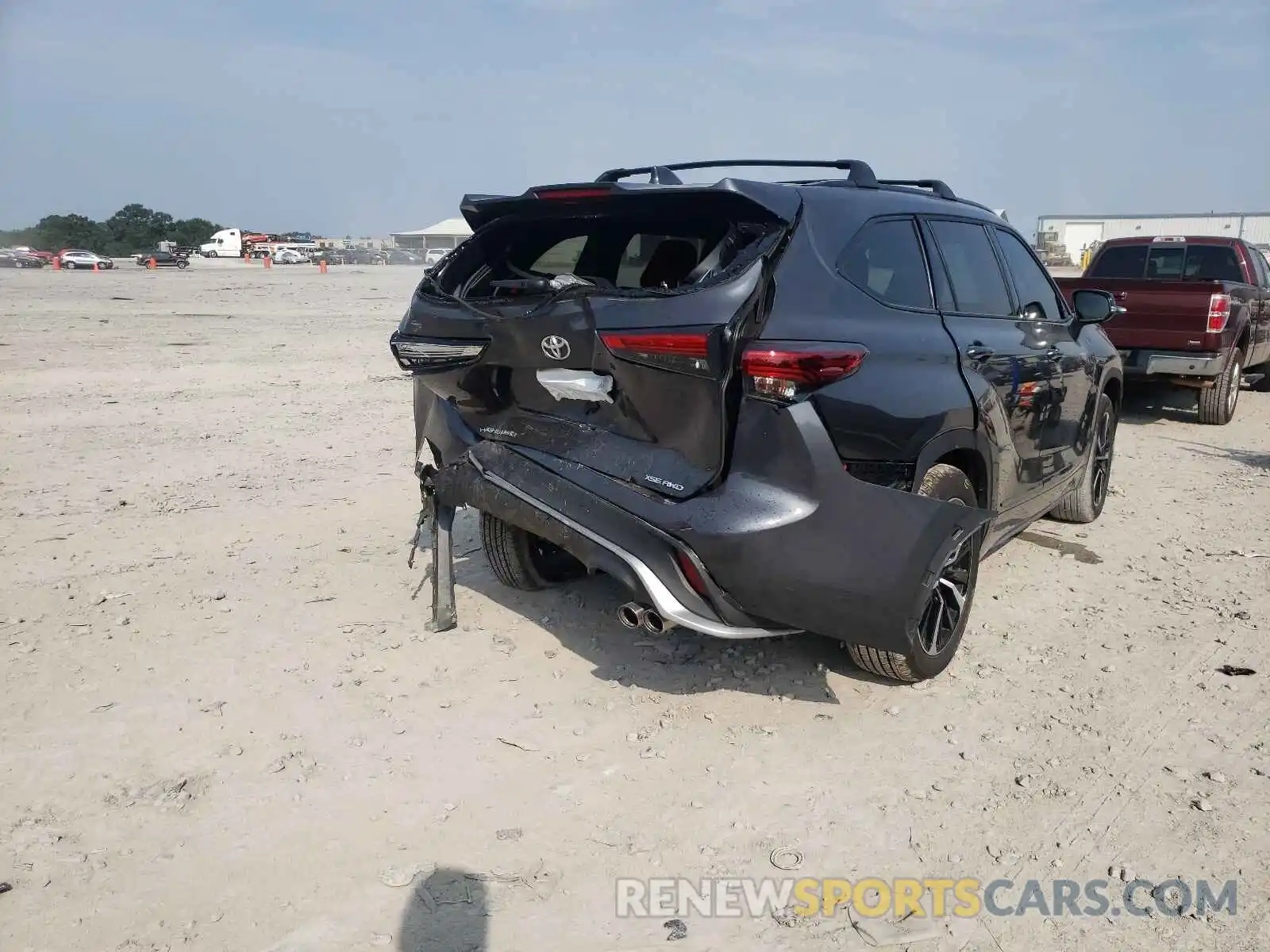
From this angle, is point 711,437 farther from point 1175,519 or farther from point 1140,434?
point 1140,434

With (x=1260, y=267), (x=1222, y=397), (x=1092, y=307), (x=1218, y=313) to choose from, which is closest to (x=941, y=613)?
(x=1092, y=307)

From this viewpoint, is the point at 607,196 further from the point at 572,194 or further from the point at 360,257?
the point at 360,257

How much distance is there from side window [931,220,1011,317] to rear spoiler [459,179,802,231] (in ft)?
3.45

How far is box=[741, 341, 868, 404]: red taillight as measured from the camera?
3.12 metres

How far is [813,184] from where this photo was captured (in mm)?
3664

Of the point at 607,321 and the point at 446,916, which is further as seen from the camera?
the point at 607,321

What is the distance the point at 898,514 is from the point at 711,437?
0.66 metres

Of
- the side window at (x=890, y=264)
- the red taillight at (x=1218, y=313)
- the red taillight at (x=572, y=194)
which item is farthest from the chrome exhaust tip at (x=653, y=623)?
the red taillight at (x=1218, y=313)

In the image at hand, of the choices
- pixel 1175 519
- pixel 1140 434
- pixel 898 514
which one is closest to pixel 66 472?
pixel 898 514

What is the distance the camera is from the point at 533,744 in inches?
138

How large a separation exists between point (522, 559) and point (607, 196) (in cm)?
183

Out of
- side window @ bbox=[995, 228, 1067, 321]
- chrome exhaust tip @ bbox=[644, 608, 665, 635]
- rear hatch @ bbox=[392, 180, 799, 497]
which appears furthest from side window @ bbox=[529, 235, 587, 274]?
side window @ bbox=[995, 228, 1067, 321]

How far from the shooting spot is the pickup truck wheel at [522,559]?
4.64 m

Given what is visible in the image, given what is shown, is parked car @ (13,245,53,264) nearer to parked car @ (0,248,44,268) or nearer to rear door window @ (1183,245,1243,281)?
parked car @ (0,248,44,268)
